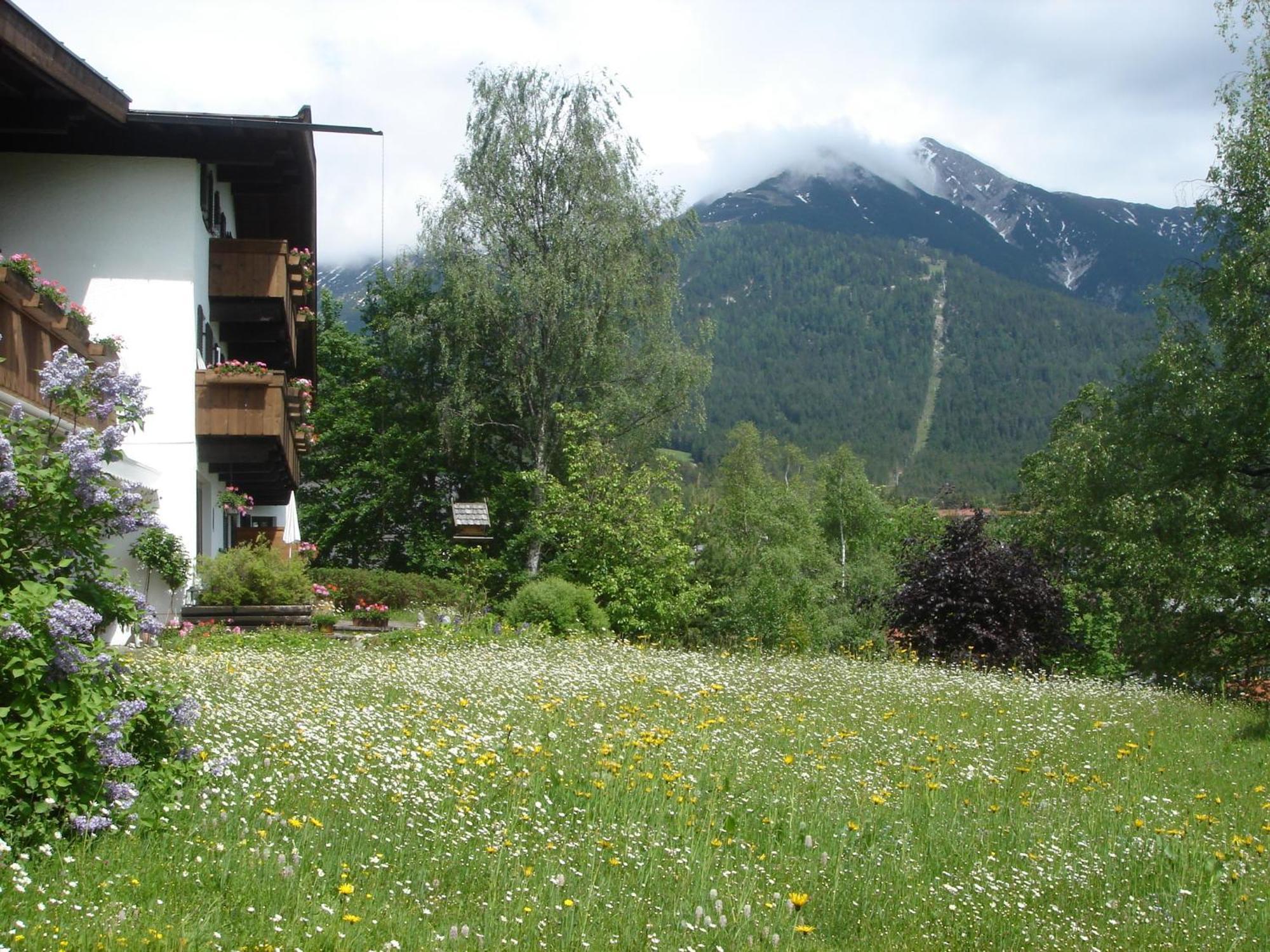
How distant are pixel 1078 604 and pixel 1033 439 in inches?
5980

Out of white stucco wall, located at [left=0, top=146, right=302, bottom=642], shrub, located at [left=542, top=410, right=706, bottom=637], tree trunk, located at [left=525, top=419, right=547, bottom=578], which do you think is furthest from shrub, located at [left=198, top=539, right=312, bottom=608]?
tree trunk, located at [left=525, top=419, right=547, bottom=578]

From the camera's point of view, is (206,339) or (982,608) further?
(982,608)

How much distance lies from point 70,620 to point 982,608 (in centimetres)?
1958

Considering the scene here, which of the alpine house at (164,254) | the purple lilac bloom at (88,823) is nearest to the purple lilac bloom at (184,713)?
the purple lilac bloom at (88,823)

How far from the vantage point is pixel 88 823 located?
5.70 m

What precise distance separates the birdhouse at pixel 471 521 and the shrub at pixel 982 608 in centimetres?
1159

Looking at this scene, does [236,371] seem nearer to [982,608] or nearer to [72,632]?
[982,608]

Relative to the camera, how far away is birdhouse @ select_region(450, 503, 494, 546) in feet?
103

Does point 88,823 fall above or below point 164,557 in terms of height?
below

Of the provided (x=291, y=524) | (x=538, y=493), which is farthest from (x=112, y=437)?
(x=291, y=524)

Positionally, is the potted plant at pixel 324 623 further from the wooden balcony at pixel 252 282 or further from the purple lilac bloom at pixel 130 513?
the purple lilac bloom at pixel 130 513

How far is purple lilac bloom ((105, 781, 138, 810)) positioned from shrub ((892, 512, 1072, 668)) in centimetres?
1830

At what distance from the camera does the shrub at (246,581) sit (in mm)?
20047

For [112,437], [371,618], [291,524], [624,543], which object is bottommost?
[371,618]
